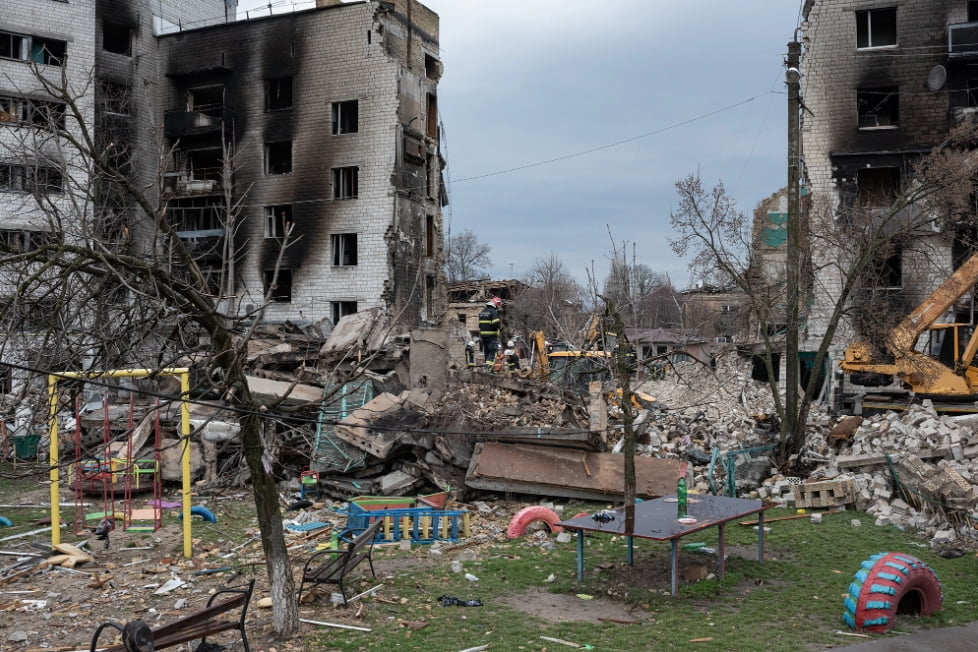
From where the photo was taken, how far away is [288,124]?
31.3 metres

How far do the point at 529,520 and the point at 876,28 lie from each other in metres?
23.4

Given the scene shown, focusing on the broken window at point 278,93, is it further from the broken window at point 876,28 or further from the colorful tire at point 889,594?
the colorful tire at point 889,594

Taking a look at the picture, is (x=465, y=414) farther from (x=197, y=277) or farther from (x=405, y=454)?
(x=197, y=277)

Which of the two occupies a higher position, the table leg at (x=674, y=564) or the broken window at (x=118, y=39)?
the broken window at (x=118, y=39)

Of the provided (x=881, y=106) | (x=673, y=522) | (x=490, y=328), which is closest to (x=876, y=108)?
(x=881, y=106)

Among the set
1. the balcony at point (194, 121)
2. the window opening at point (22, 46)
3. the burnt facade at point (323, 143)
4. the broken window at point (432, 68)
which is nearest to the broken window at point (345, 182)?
the burnt facade at point (323, 143)

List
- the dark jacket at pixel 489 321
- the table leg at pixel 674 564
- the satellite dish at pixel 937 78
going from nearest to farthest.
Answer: the table leg at pixel 674 564
the dark jacket at pixel 489 321
the satellite dish at pixel 937 78

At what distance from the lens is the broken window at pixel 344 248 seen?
102 ft

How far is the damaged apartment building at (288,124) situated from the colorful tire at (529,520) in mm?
17268

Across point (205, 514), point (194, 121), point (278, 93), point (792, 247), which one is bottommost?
point (205, 514)

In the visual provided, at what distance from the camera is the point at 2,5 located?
29250 millimetres

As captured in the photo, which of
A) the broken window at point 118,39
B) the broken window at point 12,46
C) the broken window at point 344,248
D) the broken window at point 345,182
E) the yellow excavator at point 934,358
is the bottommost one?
the yellow excavator at point 934,358

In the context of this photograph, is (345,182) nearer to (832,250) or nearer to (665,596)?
(832,250)

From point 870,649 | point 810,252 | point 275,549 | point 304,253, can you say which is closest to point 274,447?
point 275,549
